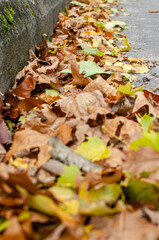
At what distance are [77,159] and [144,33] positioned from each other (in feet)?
9.48

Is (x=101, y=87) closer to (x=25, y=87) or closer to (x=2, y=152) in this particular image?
(x=25, y=87)

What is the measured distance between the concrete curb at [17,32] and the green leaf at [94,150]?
0.75 meters

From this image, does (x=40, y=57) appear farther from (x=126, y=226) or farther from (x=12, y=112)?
(x=126, y=226)

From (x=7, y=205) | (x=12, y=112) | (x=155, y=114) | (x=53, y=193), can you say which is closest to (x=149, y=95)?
(x=155, y=114)

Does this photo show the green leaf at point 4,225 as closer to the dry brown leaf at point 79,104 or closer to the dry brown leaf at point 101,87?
the dry brown leaf at point 79,104

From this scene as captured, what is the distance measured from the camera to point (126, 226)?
2.59 ft

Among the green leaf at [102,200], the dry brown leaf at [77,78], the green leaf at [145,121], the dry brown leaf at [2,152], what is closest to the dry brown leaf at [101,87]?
the dry brown leaf at [77,78]

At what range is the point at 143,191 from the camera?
0.91 metres

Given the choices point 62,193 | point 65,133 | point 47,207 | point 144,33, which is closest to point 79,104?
point 65,133

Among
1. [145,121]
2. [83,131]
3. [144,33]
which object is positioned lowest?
[144,33]

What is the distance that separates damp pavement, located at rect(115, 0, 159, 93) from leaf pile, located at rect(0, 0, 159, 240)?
0.21 meters

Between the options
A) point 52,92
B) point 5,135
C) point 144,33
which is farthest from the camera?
point 144,33

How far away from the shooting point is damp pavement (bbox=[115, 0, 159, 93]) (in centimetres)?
214

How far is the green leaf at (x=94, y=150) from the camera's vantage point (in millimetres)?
1096
